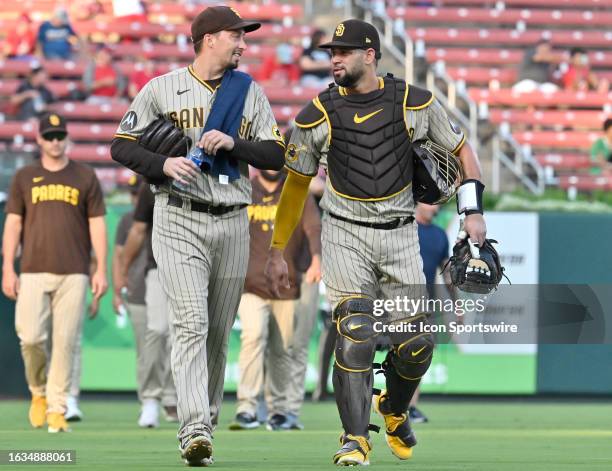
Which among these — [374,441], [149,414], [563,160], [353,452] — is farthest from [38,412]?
[563,160]

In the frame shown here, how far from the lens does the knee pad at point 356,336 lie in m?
6.80

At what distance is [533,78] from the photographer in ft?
70.7

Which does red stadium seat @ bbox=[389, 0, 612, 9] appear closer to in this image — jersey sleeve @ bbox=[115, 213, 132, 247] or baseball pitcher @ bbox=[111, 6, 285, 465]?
jersey sleeve @ bbox=[115, 213, 132, 247]

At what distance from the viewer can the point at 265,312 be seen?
427 inches

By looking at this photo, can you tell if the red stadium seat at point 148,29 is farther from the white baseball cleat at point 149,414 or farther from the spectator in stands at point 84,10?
the white baseball cleat at point 149,414

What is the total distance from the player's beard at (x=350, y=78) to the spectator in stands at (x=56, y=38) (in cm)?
1421

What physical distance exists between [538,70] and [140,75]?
6.48 m

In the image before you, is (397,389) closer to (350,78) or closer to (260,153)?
(260,153)

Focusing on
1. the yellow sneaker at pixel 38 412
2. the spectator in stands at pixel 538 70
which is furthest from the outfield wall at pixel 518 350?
the spectator in stands at pixel 538 70

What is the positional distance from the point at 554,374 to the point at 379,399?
6692 millimetres

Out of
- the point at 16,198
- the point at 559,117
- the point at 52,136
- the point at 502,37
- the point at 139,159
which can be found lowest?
the point at 559,117

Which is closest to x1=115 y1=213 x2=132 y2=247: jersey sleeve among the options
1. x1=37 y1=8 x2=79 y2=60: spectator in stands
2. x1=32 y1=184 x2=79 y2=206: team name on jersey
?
x1=32 y1=184 x2=79 y2=206: team name on jersey

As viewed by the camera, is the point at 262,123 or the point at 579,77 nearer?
the point at 262,123

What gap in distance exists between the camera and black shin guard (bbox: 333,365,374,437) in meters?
6.71
